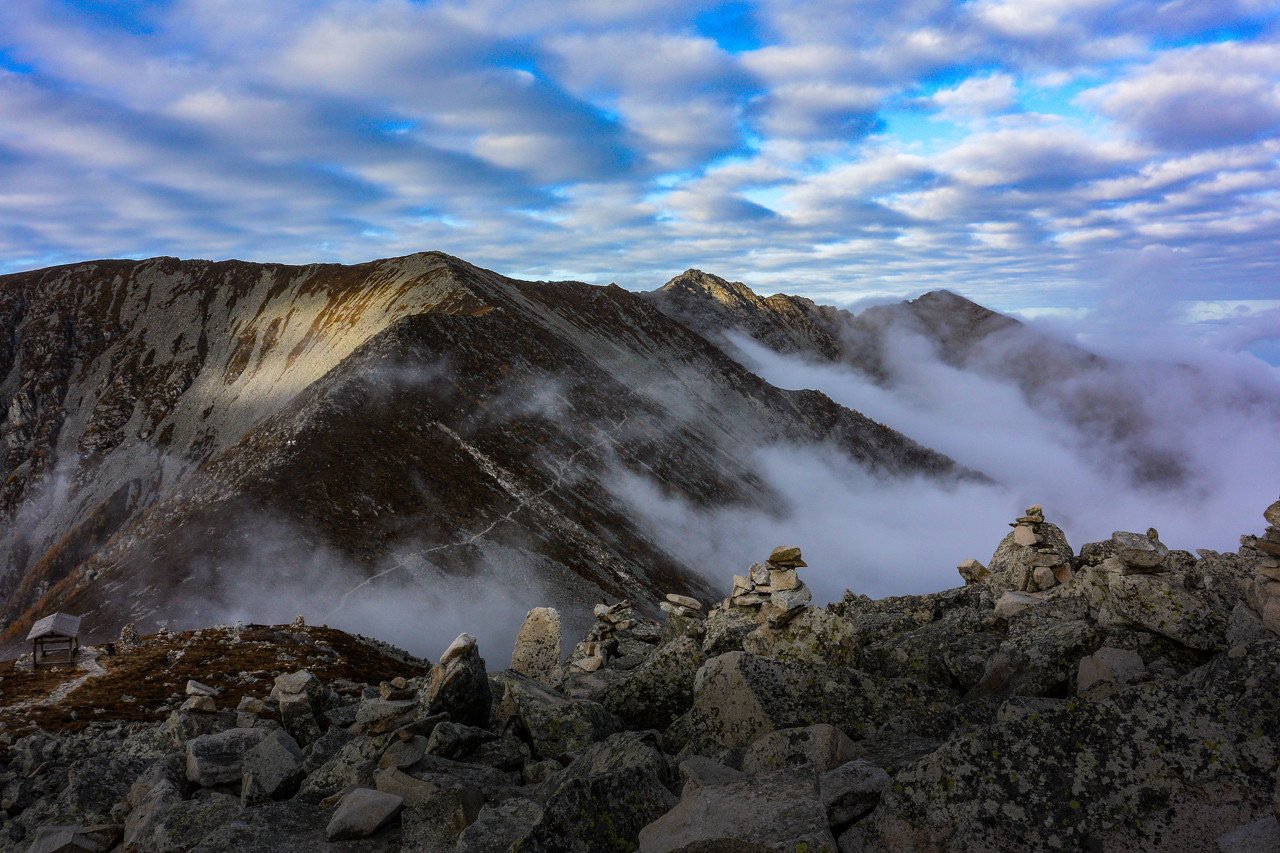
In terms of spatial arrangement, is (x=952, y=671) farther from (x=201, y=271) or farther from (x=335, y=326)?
(x=201, y=271)

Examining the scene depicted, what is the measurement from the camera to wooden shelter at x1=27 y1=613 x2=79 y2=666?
3644 cm

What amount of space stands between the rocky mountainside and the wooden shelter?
1358cm

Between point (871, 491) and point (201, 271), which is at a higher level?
point (201, 271)

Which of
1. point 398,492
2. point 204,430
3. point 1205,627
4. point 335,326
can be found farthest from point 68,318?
point 1205,627

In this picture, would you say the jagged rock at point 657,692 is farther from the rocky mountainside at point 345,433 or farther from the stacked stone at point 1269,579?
the rocky mountainside at point 345,433

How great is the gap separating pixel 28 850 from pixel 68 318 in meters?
197

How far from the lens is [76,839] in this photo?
1180cm

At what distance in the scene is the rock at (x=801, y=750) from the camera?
32.3 ft

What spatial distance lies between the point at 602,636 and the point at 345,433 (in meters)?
52.0

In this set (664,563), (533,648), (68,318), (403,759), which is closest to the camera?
(403,759)

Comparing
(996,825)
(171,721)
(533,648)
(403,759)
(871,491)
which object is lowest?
(871,491)

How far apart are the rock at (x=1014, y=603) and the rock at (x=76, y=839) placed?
17508mm

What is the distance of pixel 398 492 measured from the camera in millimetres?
69938

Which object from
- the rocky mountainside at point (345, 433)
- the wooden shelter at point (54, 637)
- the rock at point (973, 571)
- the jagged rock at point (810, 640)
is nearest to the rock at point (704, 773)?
the jagged rock at point (810, 640)
